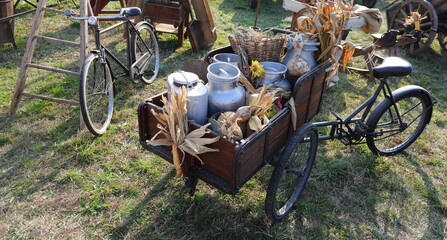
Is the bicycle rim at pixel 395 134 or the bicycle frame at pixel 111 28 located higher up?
the bicycle frame at pixel 111 28

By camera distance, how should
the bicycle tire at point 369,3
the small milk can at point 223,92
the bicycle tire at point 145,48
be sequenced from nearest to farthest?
the small milk can at point 223,92 < the bicycle tire at point 145,48 < the bicycle tire at point 369,3

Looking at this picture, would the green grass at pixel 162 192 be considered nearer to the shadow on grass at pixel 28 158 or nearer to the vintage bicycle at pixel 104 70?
the shadow on grass at pixel 28 158

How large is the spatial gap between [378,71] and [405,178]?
1.15 metres

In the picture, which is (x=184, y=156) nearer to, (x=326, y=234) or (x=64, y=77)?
(x=326, y=234)

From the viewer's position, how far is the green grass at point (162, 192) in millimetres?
2613

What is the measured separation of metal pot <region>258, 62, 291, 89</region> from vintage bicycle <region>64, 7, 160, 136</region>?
183cm

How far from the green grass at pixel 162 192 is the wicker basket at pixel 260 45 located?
1148 mm

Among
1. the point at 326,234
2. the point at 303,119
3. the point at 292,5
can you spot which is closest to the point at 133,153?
the point at 303,119

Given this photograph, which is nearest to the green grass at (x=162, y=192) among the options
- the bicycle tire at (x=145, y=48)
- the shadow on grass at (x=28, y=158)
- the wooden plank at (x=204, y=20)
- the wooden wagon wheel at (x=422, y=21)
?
the shadow on grass at (x=28, y=158)

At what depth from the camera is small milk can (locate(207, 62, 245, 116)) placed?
7.20 ft

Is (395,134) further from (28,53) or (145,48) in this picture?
(28,53)

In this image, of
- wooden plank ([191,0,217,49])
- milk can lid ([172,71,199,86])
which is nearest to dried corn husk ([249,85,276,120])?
milk can lid ([172,71,199,86])

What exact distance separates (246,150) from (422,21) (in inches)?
231

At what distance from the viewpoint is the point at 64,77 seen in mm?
4793
